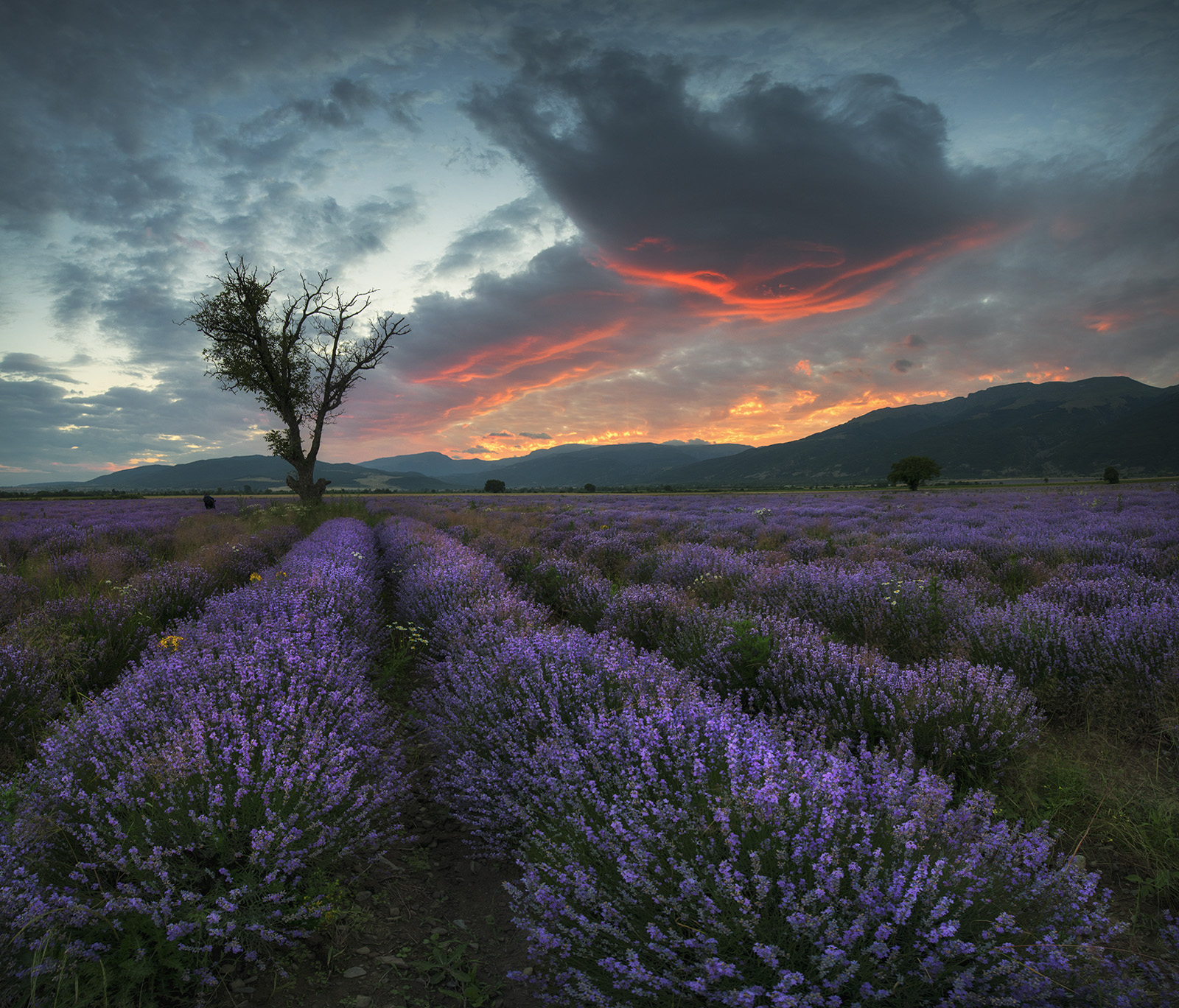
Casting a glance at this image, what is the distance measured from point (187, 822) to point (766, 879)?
2.05m

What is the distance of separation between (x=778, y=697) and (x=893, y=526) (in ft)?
31.7

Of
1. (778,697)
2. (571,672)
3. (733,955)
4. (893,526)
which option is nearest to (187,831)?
(571,672)

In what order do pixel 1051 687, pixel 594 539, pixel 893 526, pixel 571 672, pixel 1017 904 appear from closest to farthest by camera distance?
pixel 1017 904
pixel 571 672
pixel 1051 687
pixel 594 539
pixel 893 526

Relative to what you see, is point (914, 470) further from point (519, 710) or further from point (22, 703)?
point (22, 703)

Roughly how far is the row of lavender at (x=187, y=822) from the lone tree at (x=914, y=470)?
2130 inches

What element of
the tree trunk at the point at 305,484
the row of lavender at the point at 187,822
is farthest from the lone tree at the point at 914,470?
the row of lavender at the point at 187,822

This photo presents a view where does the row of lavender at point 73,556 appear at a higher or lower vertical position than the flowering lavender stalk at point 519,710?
higher

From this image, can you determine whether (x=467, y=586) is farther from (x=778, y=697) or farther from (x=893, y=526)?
(x=893, y=526)

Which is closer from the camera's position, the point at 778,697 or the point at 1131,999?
the point at 1131,999

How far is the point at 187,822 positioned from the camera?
1907 mm

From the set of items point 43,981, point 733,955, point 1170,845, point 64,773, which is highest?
point 64,773

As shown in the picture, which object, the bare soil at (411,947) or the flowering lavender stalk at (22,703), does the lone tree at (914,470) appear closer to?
the bare soil at (411,947)

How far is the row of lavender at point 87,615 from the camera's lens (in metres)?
3.21

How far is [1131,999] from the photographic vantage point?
49.0 inches
